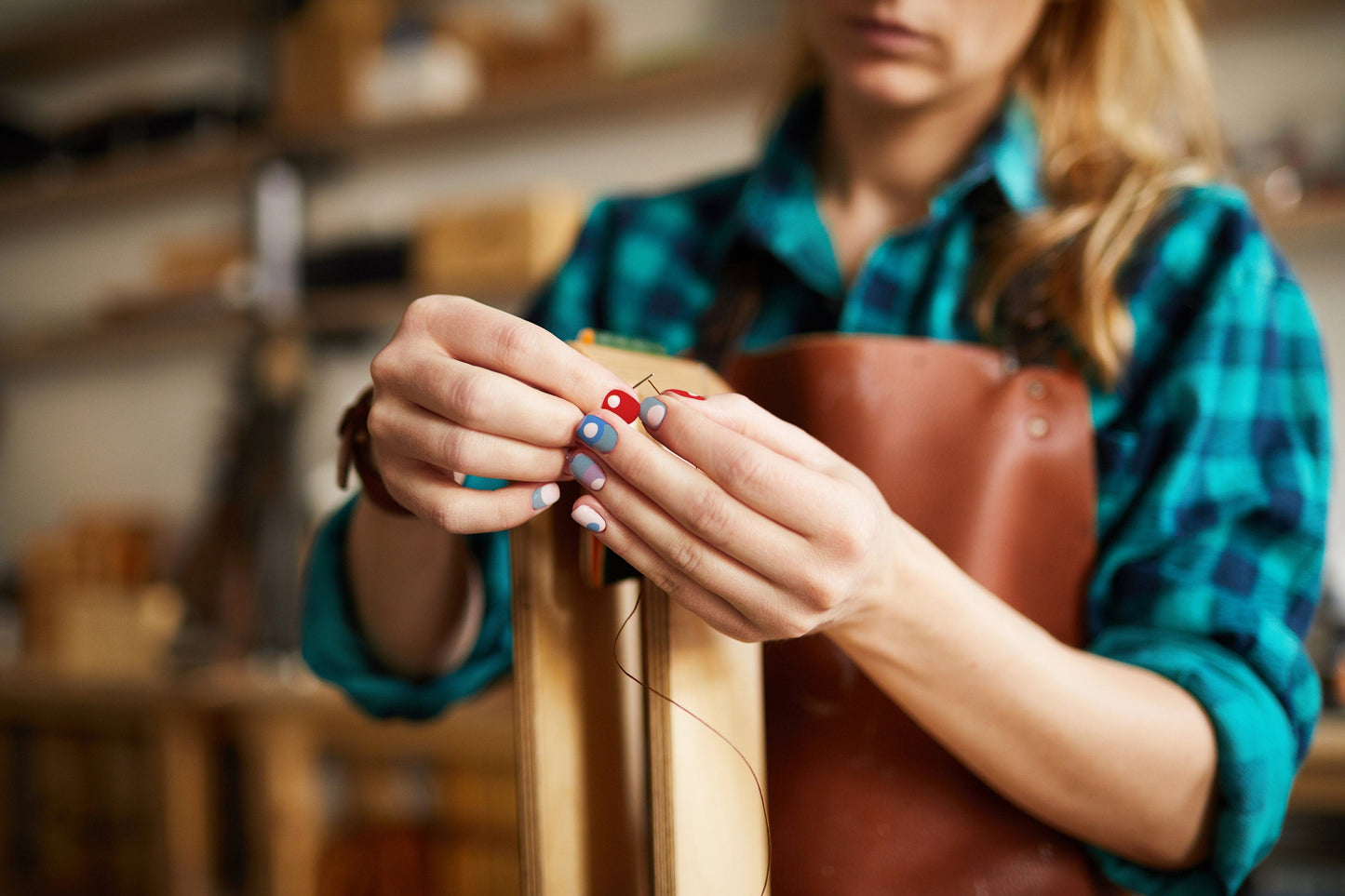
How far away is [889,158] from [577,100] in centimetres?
135

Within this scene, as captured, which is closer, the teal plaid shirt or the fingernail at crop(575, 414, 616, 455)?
the fingernail at crop(575, 414, 616, 455)

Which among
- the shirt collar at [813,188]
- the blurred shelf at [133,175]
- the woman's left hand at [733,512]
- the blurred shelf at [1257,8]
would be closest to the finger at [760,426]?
the woman's left hand at [733,512]

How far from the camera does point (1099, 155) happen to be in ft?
2.46

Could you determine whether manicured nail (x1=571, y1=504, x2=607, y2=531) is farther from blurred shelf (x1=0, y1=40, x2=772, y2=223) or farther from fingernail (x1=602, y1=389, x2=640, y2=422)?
blurred shelf (x1=0, y1=40, x2=772, y2=223)

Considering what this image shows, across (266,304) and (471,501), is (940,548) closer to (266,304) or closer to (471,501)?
(471,501)

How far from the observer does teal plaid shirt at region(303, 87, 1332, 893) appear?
0.57 meters

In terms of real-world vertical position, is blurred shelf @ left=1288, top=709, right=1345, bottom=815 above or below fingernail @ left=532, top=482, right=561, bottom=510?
below

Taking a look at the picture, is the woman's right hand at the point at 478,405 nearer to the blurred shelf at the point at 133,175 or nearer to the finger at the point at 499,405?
→ the finger at the point at 499,405

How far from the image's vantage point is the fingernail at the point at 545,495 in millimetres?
433

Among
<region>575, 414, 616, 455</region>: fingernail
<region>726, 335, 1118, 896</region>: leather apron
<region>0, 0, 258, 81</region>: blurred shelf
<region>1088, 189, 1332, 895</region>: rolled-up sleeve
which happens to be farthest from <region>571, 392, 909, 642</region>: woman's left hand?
<region>0, 0, 258, 81</region>: blurred shelf

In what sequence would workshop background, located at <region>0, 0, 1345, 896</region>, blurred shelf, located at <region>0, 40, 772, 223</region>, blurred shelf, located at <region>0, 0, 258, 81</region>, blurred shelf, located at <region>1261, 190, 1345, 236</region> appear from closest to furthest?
1. blurred shelf, located at <region>1261, 190, 1345, 236</region>
2. workshop background, located at <region>0, 0, 1345, 896</region>
3. blurred shelf, located at <region>0, 40, 772, 223</region>
4. blurred shelf, located at <region>0, 0, 258, 81</region>

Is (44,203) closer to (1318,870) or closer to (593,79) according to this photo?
(593,79)

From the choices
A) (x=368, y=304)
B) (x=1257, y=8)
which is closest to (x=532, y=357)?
(x=1257, y=8)

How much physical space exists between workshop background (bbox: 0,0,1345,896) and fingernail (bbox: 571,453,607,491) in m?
1.28
